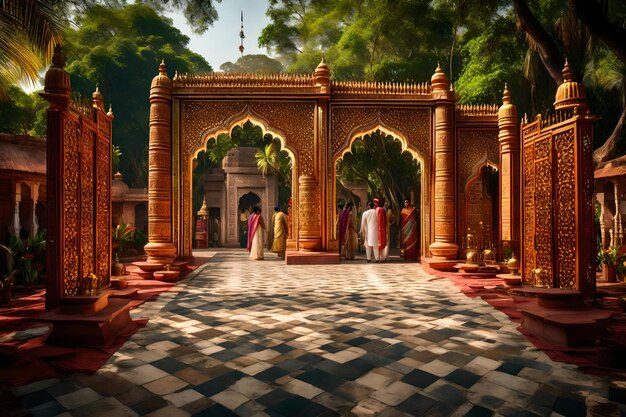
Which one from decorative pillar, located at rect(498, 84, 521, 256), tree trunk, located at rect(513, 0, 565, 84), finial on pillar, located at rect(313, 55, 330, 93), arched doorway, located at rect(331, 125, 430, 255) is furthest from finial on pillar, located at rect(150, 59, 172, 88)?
tree trunk, located at rect(513, 0, 565, 84)

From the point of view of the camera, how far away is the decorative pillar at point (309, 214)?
34.8 feet

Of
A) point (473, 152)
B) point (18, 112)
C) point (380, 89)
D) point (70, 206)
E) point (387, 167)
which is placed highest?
point (18, 112)

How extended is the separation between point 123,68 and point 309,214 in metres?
20.0

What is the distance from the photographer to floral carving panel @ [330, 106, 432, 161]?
428 inches

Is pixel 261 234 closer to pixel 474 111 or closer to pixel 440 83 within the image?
pixel 440 83

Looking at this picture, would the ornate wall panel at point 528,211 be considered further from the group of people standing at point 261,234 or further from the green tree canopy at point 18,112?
the green tree canopy at point 18,112

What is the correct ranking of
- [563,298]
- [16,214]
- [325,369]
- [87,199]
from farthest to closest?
[16,214]
[87,199]
[563,298]
[325,369]

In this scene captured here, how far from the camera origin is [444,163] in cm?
1053

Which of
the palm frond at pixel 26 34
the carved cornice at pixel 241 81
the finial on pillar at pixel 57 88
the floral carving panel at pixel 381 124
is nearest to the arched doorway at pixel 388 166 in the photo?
the floral carving panel at pixel 381 124

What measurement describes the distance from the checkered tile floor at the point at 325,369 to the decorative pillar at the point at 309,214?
502 cm

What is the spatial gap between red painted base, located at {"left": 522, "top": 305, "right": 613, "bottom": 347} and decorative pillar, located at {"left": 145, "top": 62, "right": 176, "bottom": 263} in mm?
7742

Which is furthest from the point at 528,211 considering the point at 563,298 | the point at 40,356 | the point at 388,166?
the point at 388,166

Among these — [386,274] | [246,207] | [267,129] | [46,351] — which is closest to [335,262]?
[386,274]

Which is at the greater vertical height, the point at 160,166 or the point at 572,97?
the point at 572,97
